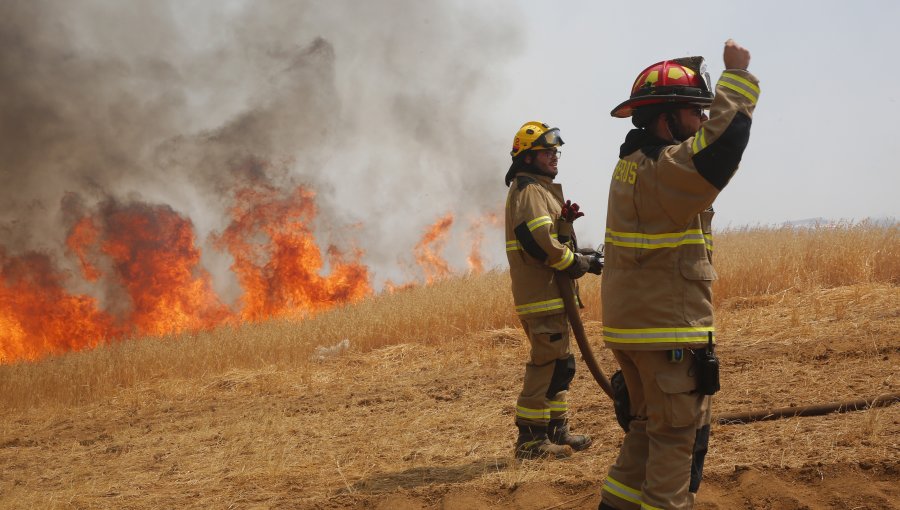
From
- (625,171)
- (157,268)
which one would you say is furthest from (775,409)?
(157,268)

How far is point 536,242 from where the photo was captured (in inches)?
199

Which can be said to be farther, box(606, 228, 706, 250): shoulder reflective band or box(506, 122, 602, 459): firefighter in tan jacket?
box(506, 122, 602, 459): firefighter in tan jacket

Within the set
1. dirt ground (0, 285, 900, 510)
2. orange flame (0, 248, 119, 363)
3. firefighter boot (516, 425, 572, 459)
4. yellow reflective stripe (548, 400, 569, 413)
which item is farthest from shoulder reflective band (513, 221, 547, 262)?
orange flame (0, 248, 119, 363)

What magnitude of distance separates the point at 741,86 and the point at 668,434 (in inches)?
55.4

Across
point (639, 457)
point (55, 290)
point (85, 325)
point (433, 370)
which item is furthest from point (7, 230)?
point (639, 457)

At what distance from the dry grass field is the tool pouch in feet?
3.95

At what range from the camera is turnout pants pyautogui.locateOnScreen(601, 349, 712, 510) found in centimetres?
306

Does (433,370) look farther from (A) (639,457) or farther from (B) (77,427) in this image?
(A) (639,457)

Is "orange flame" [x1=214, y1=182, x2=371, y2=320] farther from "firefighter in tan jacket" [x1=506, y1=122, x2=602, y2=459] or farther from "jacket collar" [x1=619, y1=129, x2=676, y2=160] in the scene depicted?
"jacket collar" [x1=619, y1=129, x2=676, y2=160]

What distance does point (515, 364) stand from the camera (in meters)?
8.84

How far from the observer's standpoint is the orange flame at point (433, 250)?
20922mm

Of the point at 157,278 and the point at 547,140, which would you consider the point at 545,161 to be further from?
the point at 157,278

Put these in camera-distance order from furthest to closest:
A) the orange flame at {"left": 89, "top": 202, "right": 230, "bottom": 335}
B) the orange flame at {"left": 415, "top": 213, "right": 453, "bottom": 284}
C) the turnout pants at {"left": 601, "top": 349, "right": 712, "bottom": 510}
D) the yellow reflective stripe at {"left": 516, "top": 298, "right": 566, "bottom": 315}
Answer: the orange flame at {"left": 415, "top": 213, "right": 453, "bottom": 284}, the orange flame at {"left": 89, "top": 202, "right": 230, "bottom": 335}, the yellow reflective stripe at {"left": 516, "top": 298, "right": 566, "bottom": 315}, the turnout pants at {"left": 601, "top": 349, "right": 712, "bottom": 510}

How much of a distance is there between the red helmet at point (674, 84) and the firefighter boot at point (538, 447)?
8.76ft
